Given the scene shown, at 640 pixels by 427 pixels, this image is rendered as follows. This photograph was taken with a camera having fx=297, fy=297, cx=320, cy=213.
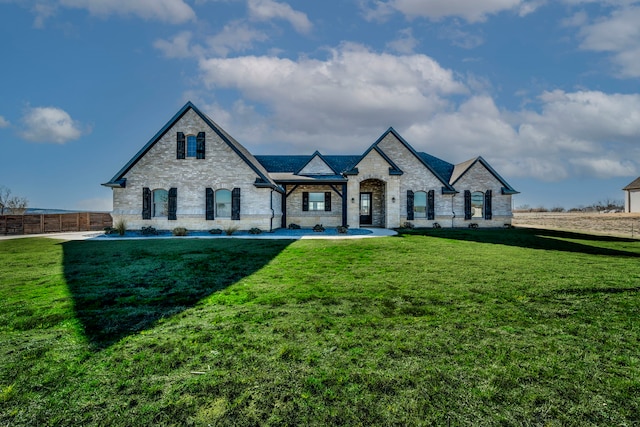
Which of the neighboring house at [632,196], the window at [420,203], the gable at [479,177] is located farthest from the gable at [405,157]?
the neighboring house at [632,196]

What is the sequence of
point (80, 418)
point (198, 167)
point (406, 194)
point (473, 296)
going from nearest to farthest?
point (80, 418), point (473, 296), point (198, 167), point (406, 194)

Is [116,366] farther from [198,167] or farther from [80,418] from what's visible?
[198,167]

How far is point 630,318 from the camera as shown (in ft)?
14.3

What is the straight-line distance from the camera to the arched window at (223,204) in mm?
19016

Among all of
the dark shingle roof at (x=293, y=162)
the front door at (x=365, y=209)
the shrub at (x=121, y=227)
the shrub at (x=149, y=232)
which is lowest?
the shrub at (x=149, y=232)

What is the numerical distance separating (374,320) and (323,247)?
299 inches

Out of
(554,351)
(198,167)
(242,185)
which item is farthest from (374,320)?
(198,167)

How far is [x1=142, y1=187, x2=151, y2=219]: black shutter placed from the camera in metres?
18.8

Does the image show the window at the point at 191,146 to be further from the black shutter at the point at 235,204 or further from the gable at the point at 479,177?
the gable at the point at 479,177

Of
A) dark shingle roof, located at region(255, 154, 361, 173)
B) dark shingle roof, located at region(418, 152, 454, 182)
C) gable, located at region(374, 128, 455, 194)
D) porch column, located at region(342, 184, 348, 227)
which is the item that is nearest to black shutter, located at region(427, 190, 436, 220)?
gable, located at region(374, 128, 455, 194)

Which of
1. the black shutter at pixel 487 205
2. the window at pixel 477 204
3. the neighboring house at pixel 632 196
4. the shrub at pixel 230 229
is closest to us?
the shrub at pixel 230 229

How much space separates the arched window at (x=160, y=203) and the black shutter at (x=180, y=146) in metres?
2.55

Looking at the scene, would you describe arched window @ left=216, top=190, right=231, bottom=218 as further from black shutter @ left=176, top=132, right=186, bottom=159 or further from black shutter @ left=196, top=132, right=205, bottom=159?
black shutter @ left=176, top=132, right=186, bottom=159

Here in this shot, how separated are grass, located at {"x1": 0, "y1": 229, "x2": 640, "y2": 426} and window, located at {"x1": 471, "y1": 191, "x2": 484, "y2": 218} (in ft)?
58.4
